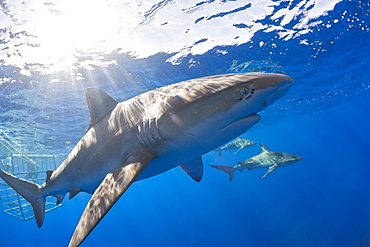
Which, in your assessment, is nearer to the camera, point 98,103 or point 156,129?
point 156,129

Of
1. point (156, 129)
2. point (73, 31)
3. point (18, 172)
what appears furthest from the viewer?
point (18, 172)

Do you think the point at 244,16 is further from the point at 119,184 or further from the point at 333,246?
the point at 333,246

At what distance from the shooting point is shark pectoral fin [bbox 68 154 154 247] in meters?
1.90

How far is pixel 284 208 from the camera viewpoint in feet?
149

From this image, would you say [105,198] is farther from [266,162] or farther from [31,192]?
[266,162]

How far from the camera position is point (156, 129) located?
257 centimetres

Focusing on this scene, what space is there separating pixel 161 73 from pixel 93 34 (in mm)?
4480

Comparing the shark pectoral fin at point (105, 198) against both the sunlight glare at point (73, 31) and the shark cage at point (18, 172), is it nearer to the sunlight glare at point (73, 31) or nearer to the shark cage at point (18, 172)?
the shark cage at point (18, 172)

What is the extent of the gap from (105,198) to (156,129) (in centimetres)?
95

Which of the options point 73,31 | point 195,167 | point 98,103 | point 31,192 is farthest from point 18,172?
point 195,167

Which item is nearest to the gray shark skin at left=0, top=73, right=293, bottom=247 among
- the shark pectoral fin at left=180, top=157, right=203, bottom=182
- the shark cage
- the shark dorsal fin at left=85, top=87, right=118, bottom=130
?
the shark dorsal fin at left=85, top=87, right=118, bottom=130

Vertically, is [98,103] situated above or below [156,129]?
below

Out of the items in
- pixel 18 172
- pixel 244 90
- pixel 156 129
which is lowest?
pixel 18 172

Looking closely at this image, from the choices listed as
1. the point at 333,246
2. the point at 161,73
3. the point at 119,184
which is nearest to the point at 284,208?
the point at 333,246
